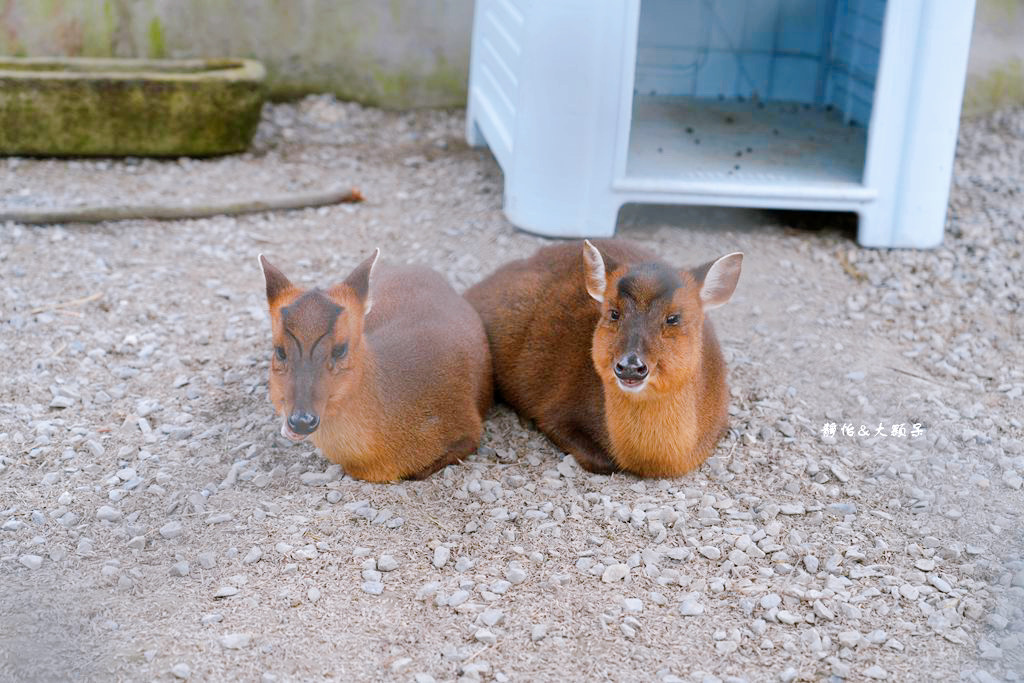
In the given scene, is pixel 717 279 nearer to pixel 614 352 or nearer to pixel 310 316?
pixel 614 352

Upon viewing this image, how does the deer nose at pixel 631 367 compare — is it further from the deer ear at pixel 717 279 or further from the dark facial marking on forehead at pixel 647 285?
the deer ear at pixel 717 279

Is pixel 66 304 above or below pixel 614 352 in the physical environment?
below

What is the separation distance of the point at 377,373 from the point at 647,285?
89 centimetres

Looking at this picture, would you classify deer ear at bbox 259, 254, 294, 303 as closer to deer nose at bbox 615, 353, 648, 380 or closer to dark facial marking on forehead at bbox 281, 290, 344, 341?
dark facial marking on forehead at bbox 281, 290, 344, 341

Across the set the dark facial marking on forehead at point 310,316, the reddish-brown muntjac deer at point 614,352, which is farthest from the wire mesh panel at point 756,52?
the dark facial marking on forehead at point 310,316

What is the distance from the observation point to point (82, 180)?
6.66 metres

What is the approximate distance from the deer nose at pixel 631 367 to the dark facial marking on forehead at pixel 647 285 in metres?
0.19

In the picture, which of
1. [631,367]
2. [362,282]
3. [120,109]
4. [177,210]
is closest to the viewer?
[631,367]

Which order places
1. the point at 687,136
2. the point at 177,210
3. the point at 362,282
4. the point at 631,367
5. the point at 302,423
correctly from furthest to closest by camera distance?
the point at 687,136
the point at 177,210
the point at 362,282
the point at 631,367
the point at 302,423

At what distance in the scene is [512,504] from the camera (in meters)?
3.82

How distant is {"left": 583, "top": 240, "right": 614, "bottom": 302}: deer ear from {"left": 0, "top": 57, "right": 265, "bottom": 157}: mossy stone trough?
3.77m

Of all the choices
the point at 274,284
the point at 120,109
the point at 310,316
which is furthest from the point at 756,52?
the point at 310,316

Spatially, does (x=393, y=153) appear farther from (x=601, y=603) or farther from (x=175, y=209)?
(x=601, y=603)

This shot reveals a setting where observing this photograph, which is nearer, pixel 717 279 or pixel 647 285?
pixel 647 285
